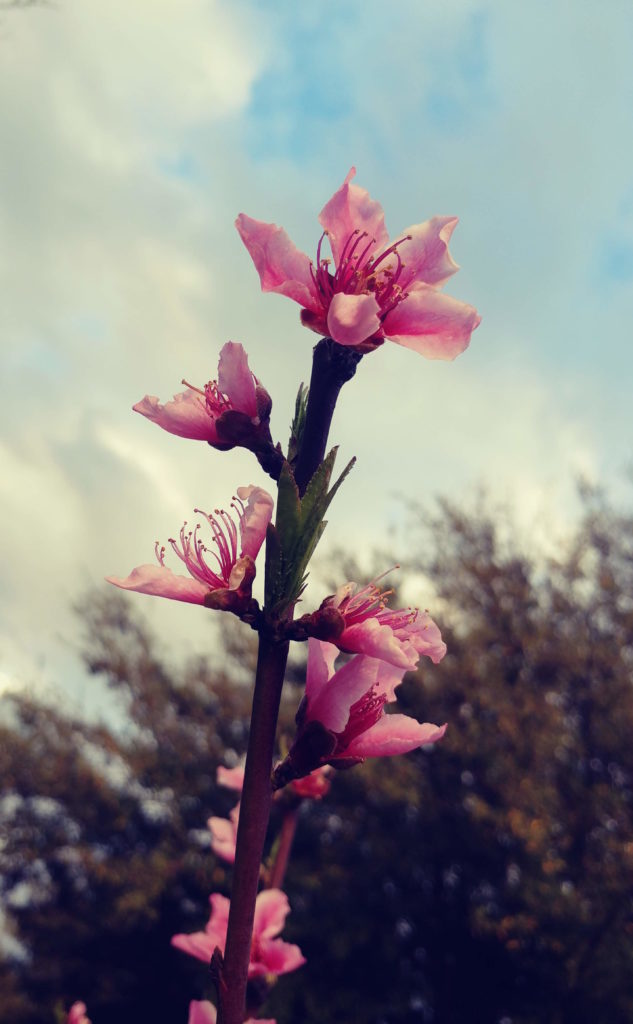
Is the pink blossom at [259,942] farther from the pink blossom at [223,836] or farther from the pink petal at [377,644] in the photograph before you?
the pink petal at [377,644]

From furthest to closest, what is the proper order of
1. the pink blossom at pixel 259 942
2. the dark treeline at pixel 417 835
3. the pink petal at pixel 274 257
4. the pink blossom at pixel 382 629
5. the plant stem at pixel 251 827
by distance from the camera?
the dark treeline at pixel 417 835 → the pink blossom at pixel 259 942 → the pink petal at pixel 274 257 → the pink blossom at pixel 382 629 → the plant stem at pixel 251 827

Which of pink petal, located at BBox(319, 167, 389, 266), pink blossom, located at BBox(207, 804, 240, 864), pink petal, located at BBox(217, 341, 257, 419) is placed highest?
pink petal, located at BBox(319, 167, 389, 266)

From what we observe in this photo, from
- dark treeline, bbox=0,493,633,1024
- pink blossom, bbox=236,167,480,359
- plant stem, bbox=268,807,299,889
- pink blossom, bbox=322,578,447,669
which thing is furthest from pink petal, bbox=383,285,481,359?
dark treeline, bbox=0,493,633,1024

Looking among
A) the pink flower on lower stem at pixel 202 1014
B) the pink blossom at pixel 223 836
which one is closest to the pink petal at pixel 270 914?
the pink blossom at pixel 223 836

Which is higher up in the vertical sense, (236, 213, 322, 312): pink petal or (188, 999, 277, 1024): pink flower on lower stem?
(236, 213, 322, 312): pink petal

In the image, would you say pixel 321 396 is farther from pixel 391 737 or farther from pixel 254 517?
pixel 391 737

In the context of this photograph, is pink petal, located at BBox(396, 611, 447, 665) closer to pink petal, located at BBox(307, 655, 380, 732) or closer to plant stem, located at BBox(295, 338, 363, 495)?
pink petal, located at BBox(307, 655, 380, 732)

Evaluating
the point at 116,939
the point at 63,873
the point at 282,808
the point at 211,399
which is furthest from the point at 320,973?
the point at 211,399
